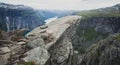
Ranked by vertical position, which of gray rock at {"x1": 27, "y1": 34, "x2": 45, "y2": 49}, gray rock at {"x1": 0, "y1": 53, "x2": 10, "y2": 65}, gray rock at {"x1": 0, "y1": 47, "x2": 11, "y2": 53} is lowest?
gray rock at {"x1": 0, "y1": 53, "x2": 10, "y2": 65}

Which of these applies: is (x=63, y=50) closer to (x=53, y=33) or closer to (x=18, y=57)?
(x=53, y=33)

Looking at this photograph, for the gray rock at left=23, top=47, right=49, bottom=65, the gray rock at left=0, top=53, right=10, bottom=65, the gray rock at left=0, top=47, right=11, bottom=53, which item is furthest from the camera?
the gray rock at left=0, top=47, right=11, bottom=53

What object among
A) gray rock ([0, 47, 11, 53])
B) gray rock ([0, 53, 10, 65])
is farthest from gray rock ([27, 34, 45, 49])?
gray rock ([0, 53, 10, 65])

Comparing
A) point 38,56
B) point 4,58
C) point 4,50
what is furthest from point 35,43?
point 4,58

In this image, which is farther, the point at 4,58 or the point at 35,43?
the point at 35,43

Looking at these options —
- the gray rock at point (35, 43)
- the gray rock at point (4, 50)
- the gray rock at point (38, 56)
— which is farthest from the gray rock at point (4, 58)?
the gray rock at point (35, 43)

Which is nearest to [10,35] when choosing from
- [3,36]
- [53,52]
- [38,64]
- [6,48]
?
[3,36]

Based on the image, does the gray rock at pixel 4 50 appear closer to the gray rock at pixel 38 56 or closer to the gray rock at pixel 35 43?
the gray rock at pixel 35 43

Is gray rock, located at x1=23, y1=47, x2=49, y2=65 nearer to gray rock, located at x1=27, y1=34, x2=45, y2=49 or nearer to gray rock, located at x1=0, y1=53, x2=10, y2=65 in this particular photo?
gray rock, located at x1=27, y1=34, x2=45, y2=49

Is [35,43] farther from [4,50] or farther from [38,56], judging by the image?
[4,50]
